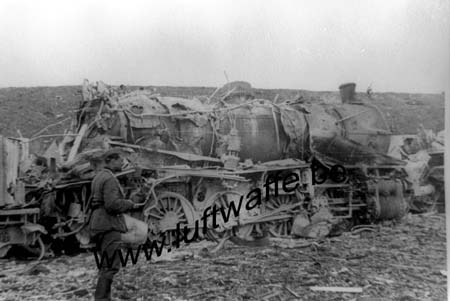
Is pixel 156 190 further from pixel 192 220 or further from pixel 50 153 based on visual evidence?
pixel 50 153

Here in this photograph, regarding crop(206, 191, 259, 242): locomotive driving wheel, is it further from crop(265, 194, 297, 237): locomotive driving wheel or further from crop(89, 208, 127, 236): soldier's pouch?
crop(89, 208, 127, 236): soldier's pouch

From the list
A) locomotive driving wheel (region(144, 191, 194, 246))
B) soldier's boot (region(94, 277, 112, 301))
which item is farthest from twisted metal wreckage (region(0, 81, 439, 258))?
soldier's boot (region(94, 277, 112, 301))

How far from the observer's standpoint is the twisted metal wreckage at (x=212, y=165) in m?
3.58

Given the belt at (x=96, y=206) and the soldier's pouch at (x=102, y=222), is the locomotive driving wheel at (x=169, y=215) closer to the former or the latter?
the soldier's pouch at (x=102, y=222)

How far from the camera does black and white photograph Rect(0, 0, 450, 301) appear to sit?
3.59 meters

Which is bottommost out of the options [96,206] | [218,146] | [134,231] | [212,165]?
[134,231]

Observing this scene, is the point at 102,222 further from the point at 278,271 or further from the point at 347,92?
the point at 347,92

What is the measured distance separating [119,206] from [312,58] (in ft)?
6.60

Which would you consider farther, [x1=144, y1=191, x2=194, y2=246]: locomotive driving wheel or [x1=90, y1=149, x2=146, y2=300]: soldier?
[x1=144, y1=191, x2=194, y2=246]: locomotive driving wheel

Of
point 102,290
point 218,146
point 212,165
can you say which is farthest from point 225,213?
point 102,290

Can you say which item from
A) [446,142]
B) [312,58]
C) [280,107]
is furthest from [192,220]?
[446,142]

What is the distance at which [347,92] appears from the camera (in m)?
3.82

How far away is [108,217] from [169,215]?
50cm

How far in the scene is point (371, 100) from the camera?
12.8 ft
